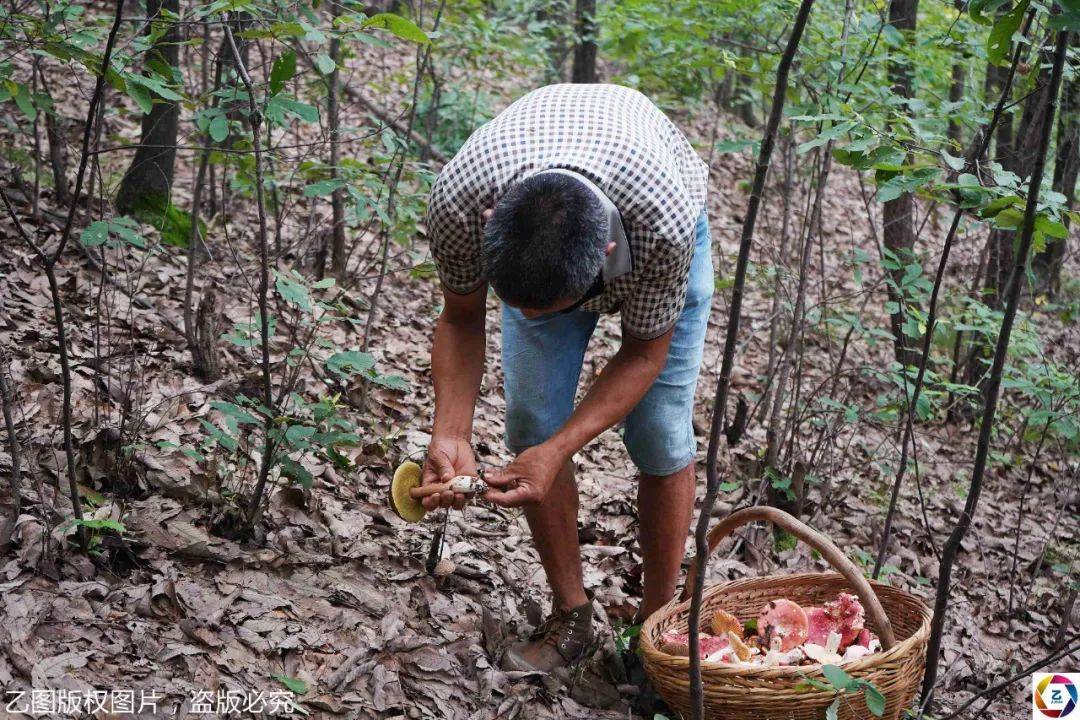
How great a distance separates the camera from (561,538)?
2.69m

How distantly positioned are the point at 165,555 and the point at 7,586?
1.36 ft

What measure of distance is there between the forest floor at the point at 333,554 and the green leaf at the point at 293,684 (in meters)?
0.02

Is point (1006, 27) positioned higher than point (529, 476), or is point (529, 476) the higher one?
point (1006, 27)

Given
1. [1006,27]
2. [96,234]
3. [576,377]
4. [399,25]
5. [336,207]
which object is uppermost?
[1006,27]

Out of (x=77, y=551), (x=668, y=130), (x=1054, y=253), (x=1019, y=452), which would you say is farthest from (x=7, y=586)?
(x=1054, y=253)

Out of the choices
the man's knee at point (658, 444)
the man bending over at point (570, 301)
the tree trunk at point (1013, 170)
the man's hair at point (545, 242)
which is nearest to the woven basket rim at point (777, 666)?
the man bending over at point (570, 301)

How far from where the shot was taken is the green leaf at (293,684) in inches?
90.4

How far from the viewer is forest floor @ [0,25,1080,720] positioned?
2352mm

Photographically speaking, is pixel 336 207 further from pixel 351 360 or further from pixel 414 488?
pixel 414 488

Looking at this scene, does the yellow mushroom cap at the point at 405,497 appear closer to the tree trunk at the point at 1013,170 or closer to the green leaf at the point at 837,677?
the green leaf at the point at 837,677

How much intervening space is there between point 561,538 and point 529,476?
476 millimetres

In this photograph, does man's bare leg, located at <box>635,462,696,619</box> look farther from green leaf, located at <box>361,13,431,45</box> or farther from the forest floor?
green leaf, located at <box>361,13,431,45</box>

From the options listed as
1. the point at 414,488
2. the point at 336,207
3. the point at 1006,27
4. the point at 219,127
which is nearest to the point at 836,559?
the point at 414,488

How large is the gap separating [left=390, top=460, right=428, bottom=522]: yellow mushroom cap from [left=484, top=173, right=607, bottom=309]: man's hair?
2.23 feet
